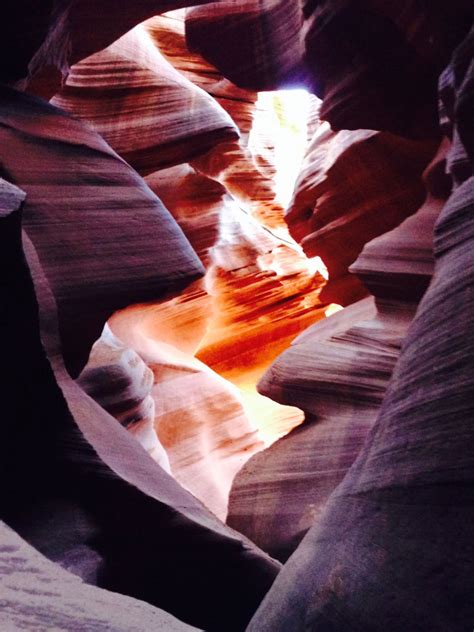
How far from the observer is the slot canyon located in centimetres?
236

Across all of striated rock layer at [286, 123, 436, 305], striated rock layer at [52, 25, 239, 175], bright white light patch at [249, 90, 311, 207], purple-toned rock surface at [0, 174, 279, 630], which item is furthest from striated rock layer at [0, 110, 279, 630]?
bright white light patch at [249, 90, 311, 207]

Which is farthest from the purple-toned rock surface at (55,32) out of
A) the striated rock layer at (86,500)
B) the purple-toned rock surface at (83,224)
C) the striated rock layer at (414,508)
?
the striated rock layer at (414,508)

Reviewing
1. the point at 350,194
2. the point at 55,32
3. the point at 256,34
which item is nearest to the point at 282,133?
the point at 350,194

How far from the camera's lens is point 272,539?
5703mm

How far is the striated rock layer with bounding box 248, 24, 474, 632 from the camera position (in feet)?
7.08

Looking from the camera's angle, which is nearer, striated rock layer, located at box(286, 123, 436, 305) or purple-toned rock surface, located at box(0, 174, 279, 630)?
purple-toned rock surface, located at box(0, 174, 279, 630)

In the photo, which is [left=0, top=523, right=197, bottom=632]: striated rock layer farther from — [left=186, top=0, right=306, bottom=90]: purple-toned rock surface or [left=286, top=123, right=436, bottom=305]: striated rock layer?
[left=286, top=123, right=436, bottom=305]: striated rock layer

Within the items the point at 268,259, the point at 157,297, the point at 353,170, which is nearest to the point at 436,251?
the point at 157,297

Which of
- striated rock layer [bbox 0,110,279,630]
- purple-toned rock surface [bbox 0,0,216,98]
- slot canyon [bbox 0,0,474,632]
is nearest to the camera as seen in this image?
slot canyon [bbox 0,0,474,632]

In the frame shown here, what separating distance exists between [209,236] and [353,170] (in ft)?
11.9

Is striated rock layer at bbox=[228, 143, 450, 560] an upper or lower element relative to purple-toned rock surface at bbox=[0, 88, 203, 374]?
lower

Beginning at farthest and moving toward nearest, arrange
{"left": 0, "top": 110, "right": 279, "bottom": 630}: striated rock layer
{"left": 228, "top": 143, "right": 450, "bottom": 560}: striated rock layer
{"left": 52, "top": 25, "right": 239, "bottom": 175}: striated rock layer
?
{"left": 52, "top": 25, "right": 239, "bottom": 175}: striated rock layer → {"left": 228, "top": 143, "right": 450, "bottom": 560}: striated rock layer → {"left": 0, "top": 110, "right": 279, "bottom": 630}: striated rock layer

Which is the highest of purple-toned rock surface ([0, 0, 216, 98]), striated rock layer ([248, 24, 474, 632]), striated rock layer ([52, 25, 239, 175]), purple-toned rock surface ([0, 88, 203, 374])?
purple-toned rock surface ([0, 0, 216, 98])

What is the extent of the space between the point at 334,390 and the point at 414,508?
376cm
